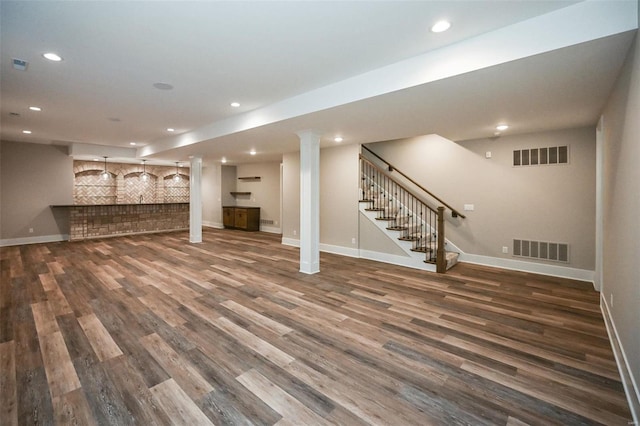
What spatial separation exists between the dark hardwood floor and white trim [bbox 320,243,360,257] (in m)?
1.80

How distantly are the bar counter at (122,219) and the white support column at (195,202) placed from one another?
2406 mm

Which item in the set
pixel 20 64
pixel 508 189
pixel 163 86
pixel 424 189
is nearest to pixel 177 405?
pixel 163 86

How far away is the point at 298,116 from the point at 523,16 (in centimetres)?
276

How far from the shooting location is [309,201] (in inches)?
206

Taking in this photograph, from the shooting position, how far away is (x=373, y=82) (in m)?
3.30

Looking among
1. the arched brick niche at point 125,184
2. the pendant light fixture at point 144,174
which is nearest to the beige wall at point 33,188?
the arched brick niche at point 125,184

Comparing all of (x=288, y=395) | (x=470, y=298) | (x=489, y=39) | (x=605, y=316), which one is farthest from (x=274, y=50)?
(x=605, y=316)

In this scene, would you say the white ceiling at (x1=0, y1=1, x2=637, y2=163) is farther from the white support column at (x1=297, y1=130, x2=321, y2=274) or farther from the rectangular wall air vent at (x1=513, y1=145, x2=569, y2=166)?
the rectangular wall air vent at (x1=513, y1=145, x2=569, y2=166)

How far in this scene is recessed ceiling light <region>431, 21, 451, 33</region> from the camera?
7.89 feet

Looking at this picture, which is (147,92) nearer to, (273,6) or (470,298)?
(273,6)

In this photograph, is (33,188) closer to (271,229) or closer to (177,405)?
(271,229)

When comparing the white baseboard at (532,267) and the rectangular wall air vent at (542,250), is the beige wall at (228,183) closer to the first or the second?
the white baseboard at (532,267)

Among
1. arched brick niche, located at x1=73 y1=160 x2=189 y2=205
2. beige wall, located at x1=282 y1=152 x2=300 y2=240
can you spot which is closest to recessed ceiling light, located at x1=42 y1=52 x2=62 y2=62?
beige wall, located at x1=282 y1=152 x2=300 y2=240

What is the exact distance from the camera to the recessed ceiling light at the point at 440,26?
2.40 meters
